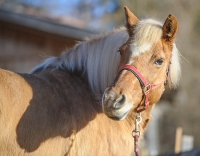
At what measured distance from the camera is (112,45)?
439 centimetres

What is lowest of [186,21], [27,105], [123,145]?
[123,145]

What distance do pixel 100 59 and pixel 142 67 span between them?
679 mm

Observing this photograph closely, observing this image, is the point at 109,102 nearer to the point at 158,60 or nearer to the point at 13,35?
the point at 158,60

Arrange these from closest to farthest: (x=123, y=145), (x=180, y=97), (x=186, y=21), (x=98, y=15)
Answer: (x=123, y=145)
(x=180, y=97)
(x=186, y=21)
(x=98, y=15)

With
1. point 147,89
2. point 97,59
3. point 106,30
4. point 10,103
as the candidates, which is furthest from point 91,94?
point 106,30

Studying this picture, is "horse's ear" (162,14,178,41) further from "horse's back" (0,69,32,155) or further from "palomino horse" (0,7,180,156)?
"horse's back" (0,69,32,155)

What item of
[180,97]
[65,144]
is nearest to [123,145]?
[65,144]

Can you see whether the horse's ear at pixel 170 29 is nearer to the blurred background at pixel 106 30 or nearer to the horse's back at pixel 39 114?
the blurred background at pixel 106 30

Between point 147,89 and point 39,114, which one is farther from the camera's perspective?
A: point 147,89

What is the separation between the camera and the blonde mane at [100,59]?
425 centimetres

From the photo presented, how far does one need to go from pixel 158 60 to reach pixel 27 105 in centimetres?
125

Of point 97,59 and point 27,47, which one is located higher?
point 27,47

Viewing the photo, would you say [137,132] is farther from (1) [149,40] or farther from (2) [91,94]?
(1) [149,40]

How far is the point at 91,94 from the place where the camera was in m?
4.23
